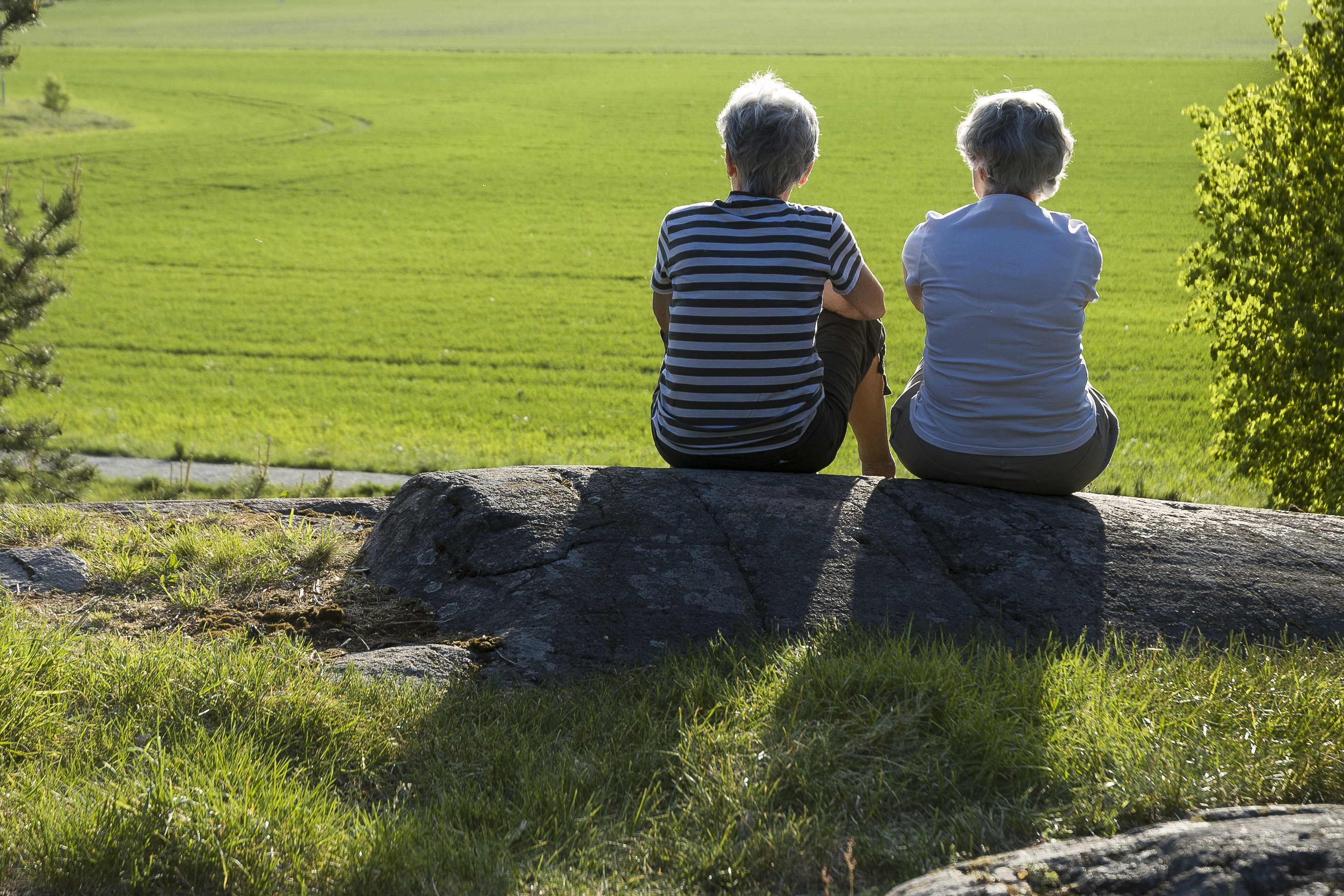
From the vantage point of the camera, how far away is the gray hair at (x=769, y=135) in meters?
3.70

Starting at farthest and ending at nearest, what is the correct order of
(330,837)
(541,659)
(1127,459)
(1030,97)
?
(1127,459) → (1030,97) → (541,659) → (330,837)

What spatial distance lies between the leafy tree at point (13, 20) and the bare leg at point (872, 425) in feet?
18.0

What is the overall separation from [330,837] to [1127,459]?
28.8ft

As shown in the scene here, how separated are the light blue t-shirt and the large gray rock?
267 mm

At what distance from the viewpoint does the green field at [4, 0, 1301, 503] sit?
1127cm

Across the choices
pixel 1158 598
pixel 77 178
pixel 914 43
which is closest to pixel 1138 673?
pixel 1158 598

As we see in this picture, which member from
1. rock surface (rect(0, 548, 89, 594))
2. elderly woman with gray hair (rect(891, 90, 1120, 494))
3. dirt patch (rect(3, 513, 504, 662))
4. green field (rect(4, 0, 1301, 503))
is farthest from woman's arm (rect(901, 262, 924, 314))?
green field (rect(4, 0, 1301, 503))

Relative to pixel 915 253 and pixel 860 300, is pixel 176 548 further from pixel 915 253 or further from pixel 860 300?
pixel 915 253

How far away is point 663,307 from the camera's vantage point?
4176 mm

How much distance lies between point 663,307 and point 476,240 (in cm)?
1843

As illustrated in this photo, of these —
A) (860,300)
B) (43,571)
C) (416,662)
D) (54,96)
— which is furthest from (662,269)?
(54,96)

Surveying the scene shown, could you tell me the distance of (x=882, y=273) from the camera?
18.3m

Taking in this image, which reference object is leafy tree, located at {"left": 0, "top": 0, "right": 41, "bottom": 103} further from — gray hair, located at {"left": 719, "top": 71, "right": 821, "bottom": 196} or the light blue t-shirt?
the light blue t-shirt

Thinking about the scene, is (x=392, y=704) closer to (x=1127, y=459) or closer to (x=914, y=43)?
(x=1127, y=459)
